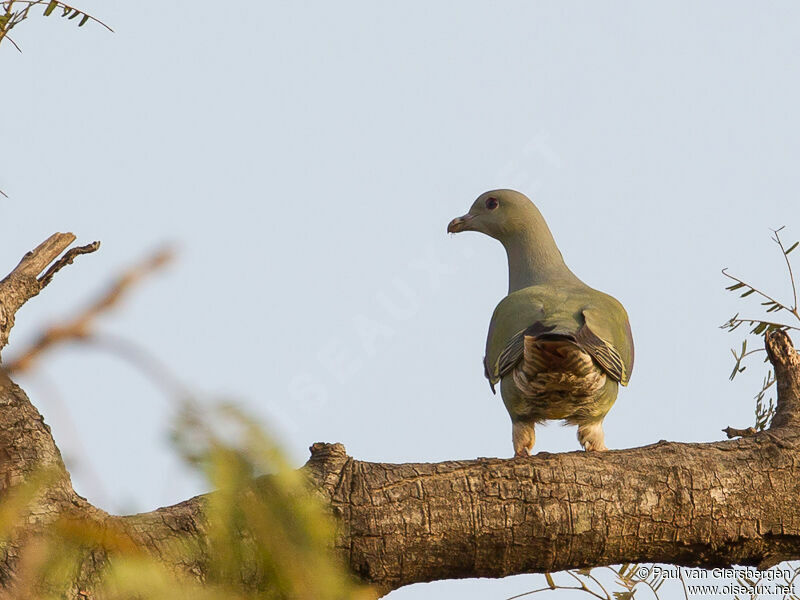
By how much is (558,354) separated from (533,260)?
1844 millimetres

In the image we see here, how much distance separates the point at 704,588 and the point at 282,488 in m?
3.29

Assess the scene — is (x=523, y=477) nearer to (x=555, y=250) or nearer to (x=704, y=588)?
(x=704, y=588)

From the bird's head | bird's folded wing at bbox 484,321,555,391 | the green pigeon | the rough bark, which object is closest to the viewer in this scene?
the rough bark

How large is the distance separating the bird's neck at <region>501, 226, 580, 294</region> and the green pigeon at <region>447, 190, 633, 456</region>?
0.02 metres

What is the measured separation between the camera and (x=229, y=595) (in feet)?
2.83

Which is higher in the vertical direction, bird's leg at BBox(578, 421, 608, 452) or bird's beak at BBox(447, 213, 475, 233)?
bird's beak at BBox(447, 213, 475, 233)

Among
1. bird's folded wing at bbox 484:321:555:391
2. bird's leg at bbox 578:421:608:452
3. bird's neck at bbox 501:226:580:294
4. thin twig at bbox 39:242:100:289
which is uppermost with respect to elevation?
bird's neck at bbox 501:226:580:294

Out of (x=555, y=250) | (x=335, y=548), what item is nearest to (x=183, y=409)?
(x=335, y=548)

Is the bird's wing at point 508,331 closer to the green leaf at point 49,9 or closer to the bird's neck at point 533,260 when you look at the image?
the bird's neck at point 533,260

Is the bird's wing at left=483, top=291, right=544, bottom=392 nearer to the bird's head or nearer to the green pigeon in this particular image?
the green pigeon

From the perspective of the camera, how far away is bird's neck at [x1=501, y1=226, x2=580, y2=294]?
604 centimetres

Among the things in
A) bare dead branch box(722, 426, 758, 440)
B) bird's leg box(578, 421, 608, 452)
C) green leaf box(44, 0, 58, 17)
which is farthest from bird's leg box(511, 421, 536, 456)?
green leaf box(44, 0, 58, 17)

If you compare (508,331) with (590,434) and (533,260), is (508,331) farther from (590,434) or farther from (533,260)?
(533,260)

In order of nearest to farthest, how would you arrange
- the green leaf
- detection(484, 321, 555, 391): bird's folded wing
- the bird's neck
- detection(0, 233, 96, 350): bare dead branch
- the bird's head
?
the green leaf → detection(0, 233, 96, 350): bare dead branch → detection(484, 321, 555, 391): bird's folded wing → the bird's neck → the bird's head
